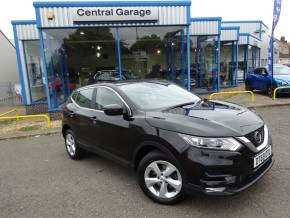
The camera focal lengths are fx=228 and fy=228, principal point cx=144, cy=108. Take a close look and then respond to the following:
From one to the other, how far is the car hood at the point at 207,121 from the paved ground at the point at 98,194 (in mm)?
966

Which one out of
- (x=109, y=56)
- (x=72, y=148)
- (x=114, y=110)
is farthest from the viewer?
(x=109, y=56)

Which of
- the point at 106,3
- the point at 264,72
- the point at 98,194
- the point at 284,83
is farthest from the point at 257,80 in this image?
the point at 98,194

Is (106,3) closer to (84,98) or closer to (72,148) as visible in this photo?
(84,98)

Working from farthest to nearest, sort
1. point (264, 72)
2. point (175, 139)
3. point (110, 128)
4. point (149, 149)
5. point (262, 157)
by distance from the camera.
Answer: point (264, 72) < point (110, 128) < point (149, 149) < point (262, 157) < point (175, 139)

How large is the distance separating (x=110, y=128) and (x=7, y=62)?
1945 cm

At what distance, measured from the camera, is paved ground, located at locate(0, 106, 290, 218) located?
9.35 feet

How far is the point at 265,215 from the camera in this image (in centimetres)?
267

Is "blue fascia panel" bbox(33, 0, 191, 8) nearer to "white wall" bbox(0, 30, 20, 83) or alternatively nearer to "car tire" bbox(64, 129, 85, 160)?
"car tire" bbox(64, 129, 85, 160)

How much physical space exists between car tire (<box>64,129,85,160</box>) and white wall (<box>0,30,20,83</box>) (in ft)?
55.6

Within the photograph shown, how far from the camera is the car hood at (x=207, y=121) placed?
8.60ft

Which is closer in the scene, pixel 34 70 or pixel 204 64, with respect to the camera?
pixel 34 70

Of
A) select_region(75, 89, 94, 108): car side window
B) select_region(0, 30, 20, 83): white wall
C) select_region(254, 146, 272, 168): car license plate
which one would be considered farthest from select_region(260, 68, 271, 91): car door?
select_region(0, 30, 20, 83): white wall

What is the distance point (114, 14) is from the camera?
29.7 feet

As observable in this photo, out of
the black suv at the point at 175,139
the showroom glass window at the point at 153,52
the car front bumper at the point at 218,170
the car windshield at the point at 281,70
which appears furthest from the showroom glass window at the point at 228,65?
the car front bumper at the point at 218,170
